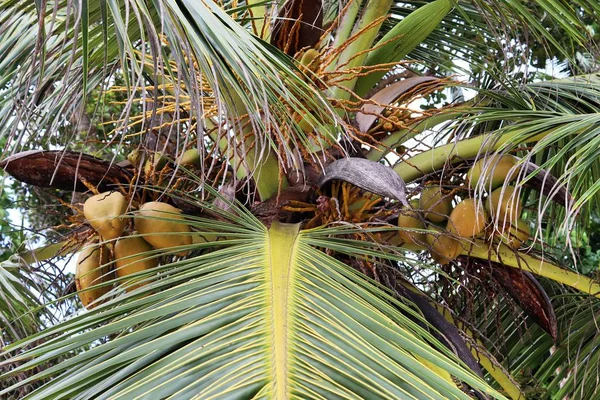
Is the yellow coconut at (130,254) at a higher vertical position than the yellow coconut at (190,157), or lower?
lower

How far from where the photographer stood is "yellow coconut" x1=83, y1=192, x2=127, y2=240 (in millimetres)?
1453

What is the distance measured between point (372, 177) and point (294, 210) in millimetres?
313

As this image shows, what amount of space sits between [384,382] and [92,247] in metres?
0.73

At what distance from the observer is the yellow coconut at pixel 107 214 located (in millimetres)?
1453

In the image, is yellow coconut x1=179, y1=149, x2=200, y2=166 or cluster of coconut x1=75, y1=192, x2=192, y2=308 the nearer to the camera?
cluster of coconut x1=75, y1=192, x2=192, y2=308

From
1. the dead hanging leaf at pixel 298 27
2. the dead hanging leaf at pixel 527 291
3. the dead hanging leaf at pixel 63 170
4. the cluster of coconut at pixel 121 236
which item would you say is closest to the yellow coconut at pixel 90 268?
the cluster of coconut at pixel 121 236

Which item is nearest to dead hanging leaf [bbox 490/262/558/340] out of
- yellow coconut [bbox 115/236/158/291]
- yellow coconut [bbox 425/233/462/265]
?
yellow coconut [bbox 425/233/462/265]

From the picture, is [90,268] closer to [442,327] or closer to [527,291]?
[442,327]

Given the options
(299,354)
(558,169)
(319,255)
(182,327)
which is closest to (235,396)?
(299,354)

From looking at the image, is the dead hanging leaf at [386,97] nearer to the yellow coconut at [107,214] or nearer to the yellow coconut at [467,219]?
the yellow coconut at [467,219]

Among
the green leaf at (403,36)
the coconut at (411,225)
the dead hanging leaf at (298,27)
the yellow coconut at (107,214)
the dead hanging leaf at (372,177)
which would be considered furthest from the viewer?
the green leaf at (403,36)

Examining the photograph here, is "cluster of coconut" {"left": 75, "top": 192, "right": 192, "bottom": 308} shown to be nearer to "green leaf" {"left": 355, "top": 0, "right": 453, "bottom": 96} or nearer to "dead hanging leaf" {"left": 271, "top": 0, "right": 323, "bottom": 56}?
"dead hanging leaf" {"left": 271, "top": 0, "right": 323, "bottom": 56}

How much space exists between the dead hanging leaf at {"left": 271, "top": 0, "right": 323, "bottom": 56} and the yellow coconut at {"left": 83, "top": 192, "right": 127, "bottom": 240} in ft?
1.66

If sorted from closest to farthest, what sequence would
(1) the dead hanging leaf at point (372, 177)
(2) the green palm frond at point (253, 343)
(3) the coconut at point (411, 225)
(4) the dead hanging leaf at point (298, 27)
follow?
(2) the green palm frond at point (253, 343)
(1) the dead hanging leaf at point (372, 177)
(3) the coconut at point (411, 225)
(4) the dead hanging leaf at point (298, 27)
